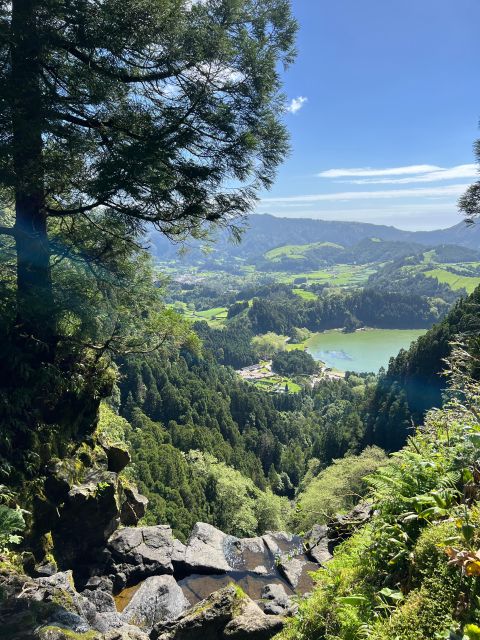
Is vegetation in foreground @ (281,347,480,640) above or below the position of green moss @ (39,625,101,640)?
above

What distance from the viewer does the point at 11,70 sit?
18.3 feet

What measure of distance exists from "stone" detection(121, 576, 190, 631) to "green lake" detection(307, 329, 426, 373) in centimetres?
12579

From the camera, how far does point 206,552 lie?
12789mm

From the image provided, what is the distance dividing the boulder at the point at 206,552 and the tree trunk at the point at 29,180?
27.6ft

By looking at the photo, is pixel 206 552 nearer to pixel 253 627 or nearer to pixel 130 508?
pixel 130 508

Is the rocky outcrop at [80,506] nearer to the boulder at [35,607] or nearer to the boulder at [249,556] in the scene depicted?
the boulder at [35,607]

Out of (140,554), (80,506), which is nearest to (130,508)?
(140,554)

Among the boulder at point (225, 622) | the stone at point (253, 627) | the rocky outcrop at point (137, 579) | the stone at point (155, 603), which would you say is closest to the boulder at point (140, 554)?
the rocky outcrop at point (137, 579)

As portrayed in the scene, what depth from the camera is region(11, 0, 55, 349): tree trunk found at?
18.0 feet

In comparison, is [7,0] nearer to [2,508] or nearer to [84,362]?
[84,362]

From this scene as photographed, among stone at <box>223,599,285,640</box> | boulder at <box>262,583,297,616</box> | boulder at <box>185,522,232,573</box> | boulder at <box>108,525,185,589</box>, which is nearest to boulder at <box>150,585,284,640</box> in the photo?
stone at <box>223,599,285,640</box>

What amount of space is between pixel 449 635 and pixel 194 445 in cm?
5257

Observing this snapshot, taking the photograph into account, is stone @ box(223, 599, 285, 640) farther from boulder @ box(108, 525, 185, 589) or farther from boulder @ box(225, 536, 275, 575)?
boulder @ box(225, 536, 275, 575)

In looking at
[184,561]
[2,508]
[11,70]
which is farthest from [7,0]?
[184,561]
